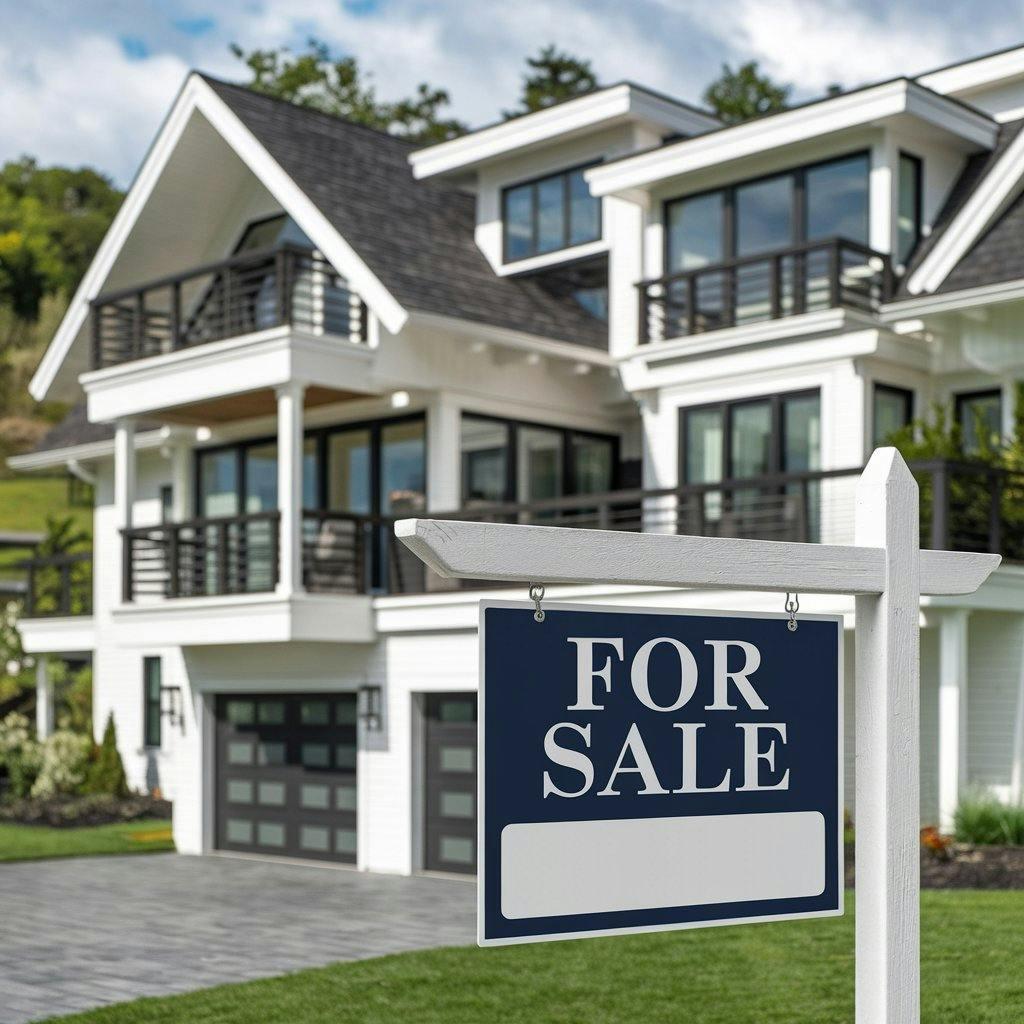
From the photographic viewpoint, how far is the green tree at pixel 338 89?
47.4 meters

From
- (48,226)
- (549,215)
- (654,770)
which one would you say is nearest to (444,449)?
(549,215)

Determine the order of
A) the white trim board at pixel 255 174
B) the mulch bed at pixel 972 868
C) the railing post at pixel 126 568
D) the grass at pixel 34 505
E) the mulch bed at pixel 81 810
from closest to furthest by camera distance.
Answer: the mulch bed at pixel 972 868
the white trim board at pixel 255 174
the railing post at pixel 126 568
the mulch bed at pixel 81 810
the grass at pixel 34 505

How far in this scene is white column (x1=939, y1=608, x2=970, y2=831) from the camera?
1631 centimetres

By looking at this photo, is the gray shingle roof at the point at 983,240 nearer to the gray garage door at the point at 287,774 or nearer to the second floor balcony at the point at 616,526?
the second floor balcony at the point at 616,526

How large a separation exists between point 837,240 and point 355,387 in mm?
5969

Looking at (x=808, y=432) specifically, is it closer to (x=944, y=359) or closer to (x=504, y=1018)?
(x=944, y=359)

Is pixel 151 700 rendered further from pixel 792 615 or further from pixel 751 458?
pixel 792 615

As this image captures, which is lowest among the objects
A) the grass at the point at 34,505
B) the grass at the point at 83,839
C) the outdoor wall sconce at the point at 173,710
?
the grass at the point at 83,839

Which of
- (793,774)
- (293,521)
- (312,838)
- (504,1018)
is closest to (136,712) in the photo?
(312,838)

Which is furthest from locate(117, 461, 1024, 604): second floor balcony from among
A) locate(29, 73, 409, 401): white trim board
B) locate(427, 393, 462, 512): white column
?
locate(29, 73, 409, 401): white trim board

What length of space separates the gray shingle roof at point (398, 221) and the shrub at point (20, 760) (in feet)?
35.4

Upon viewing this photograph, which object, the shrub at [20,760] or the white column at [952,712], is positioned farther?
the shrub at [20,760]

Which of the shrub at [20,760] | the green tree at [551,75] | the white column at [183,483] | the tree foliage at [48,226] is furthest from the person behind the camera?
the tree foliage at [48,226]

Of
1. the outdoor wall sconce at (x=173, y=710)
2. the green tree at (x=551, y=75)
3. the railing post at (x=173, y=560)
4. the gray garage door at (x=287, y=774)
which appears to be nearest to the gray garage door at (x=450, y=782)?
the gray garage door at (x=287, y=774)
